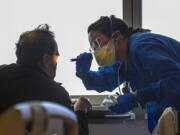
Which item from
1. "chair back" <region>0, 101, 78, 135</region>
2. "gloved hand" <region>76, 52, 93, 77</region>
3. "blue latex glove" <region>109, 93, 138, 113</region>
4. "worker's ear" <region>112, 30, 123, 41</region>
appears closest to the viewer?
"chair back" <region>0, 101, 78, 135</region>

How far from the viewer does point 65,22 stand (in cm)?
229

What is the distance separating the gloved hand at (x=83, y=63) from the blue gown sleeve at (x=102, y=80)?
0.16ft

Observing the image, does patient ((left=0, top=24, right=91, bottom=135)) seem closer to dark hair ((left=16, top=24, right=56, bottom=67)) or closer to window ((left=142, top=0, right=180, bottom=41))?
dark hair ((left=16, top=24, right=56, bottom=67))

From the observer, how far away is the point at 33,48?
1.22m

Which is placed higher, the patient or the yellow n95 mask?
the patient

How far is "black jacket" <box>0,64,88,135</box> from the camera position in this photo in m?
1.02

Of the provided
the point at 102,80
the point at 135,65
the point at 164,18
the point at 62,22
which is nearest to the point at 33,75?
the point at 135,65

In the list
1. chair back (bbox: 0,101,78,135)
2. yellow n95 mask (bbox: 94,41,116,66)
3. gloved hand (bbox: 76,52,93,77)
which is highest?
chair back (bbox: 0,101,78,135)

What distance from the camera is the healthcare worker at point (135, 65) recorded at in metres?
1.30

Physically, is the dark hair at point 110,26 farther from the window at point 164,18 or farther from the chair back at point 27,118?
the chair back at point 27,118

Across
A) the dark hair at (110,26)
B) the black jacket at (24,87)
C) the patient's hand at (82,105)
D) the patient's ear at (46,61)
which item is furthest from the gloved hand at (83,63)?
the black jacket at (24,87)

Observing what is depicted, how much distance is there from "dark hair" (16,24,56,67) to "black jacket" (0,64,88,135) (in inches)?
3.9

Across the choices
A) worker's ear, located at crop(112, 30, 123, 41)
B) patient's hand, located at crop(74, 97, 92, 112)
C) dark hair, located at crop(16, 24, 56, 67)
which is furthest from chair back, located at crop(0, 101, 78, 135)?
worker's ear, located at crop(112, 30, 123, 41)

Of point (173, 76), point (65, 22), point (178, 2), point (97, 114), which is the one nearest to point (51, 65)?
point (173, 76)
